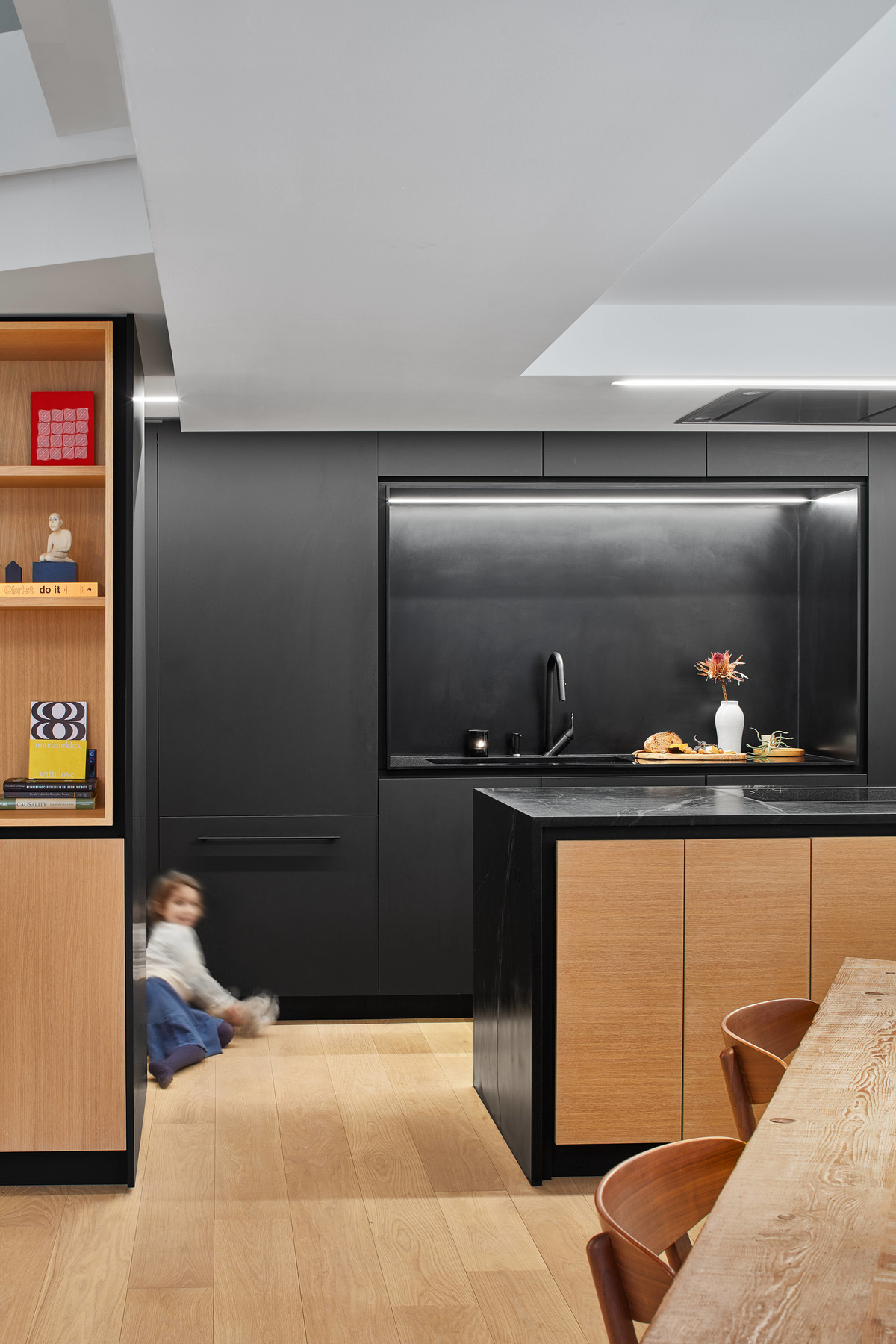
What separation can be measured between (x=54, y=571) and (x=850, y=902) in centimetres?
252

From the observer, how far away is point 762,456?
472 centimetres

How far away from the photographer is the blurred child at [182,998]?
3975 mm

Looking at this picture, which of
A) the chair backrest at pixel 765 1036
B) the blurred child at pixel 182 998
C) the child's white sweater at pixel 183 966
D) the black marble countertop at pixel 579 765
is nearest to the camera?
the chair backrest at pixel 765 1036

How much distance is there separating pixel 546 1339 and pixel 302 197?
240 centimetres

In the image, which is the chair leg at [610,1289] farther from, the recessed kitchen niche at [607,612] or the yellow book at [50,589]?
the recessed kitchen niche at [607,612]

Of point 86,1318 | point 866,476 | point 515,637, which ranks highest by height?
point 866,476

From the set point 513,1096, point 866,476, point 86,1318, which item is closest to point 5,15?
point 86,1318

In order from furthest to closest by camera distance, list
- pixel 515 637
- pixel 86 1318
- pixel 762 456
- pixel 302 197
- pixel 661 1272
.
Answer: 1. pixel 515 637
2. pixel 762 456
3. pixel 86 1318
4. pixel 302 197
5. pixel 661 1272

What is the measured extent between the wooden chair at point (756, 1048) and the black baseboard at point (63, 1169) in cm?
189

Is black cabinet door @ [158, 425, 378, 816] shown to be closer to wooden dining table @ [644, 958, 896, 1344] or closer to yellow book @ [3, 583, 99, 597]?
yellow book @ [3, 583, 99, 597]

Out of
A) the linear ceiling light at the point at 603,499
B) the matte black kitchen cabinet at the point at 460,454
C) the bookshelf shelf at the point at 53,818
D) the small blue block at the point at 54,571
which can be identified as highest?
the matte black kitchen cabinet at the point at 460,454

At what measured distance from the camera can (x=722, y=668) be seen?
512cm

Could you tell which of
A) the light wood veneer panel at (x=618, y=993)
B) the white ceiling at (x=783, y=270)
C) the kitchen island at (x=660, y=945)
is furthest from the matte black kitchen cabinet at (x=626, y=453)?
the light wood veneer panel at (x=618, y=993)

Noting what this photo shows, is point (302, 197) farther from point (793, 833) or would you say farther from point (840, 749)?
point (840, 749)
